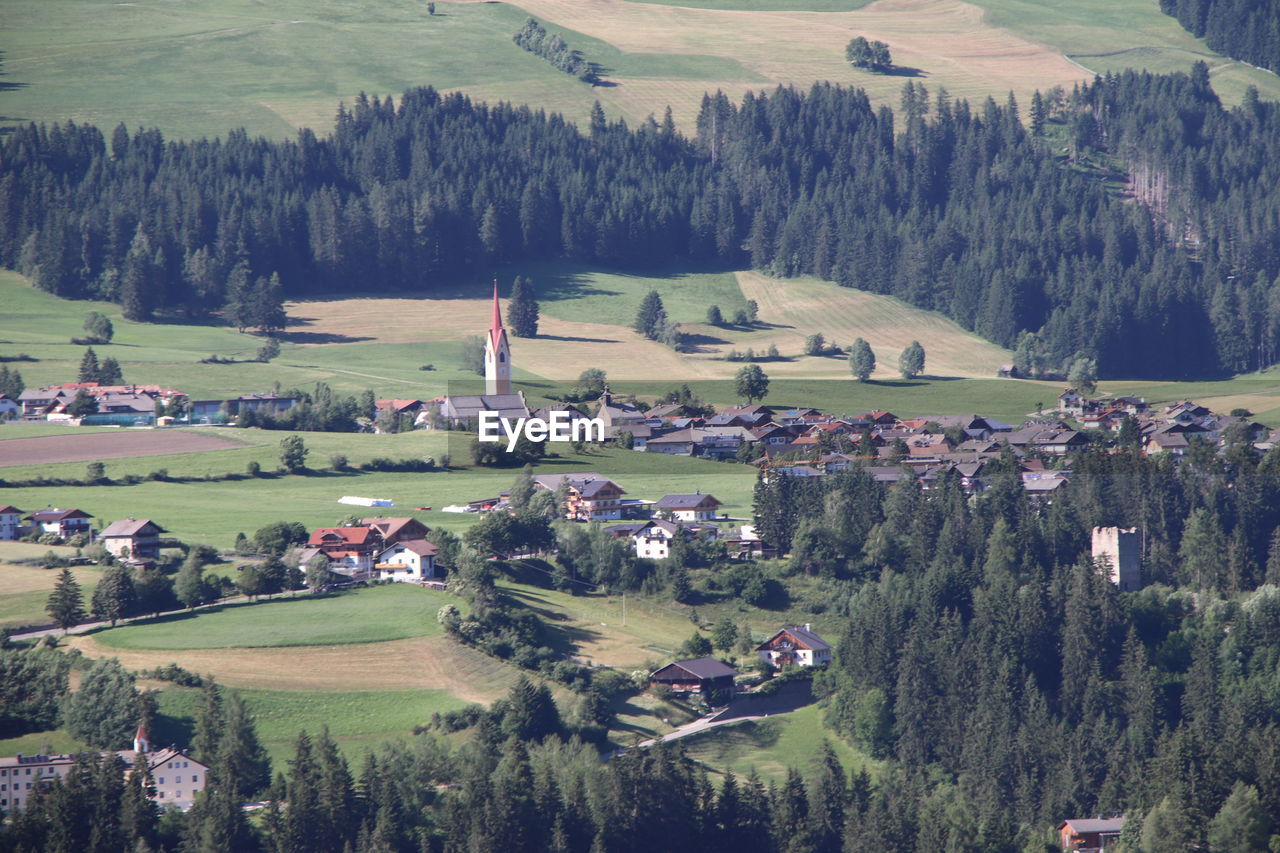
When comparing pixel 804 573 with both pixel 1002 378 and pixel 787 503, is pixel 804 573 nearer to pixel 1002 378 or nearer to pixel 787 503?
pixel 787 503

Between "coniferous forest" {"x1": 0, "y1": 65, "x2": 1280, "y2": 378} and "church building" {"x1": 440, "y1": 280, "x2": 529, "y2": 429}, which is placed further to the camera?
"coniferous forest" {"x1": 0, "y1": 65, "x2": 1280, "y2": 378}

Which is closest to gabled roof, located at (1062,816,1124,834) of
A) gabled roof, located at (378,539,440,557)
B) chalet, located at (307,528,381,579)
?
gabled roof, located at (378,539,440,557)

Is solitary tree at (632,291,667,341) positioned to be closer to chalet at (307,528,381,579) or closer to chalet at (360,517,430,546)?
chalet at (360,517,430,546)

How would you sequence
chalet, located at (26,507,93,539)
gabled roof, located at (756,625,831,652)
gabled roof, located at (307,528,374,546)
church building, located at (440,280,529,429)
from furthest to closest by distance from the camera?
1. church building, located at (440,280,529,429)
2. chalet, located at (26,507,93,539)
3. gabled roof, located at (307,528,374,546)
4. gabled roof, located at (756,625,831,652)

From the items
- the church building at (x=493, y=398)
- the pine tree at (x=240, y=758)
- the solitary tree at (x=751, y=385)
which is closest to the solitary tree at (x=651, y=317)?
the church building at (x=493, y=398)

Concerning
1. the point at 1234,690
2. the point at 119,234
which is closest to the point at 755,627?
the point at 1234,690

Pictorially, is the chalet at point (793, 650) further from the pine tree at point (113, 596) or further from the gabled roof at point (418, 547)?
the pine tree at point (113, 596)

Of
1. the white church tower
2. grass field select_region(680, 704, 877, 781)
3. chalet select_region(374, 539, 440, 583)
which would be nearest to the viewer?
grass field select_region(680, 704, 877, 781)
